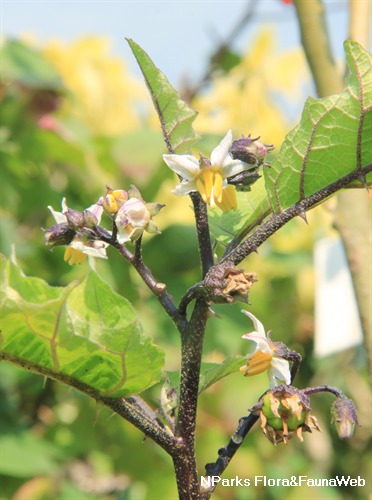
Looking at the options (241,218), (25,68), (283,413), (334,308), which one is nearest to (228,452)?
(283,413)

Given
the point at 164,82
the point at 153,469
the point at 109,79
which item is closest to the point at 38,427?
the point at 153,469

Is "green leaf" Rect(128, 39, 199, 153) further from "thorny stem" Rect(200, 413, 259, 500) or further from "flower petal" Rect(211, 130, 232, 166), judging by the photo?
"thorny stem" Rect(200, 413, 259, 500)

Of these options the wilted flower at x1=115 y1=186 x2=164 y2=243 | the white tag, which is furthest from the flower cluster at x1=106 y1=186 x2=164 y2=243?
the white tag

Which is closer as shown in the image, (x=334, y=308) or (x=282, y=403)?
(x=282, y=403)

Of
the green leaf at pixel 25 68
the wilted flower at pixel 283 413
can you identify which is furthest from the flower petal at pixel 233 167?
the green leaf at pixel 25 68

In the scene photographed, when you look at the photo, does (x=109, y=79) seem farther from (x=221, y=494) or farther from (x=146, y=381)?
(x=146, y=381)

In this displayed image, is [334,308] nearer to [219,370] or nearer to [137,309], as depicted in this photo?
[137,309]

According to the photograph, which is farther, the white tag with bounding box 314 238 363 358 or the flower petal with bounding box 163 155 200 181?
the white tag with bounding box 314 238 363 358
